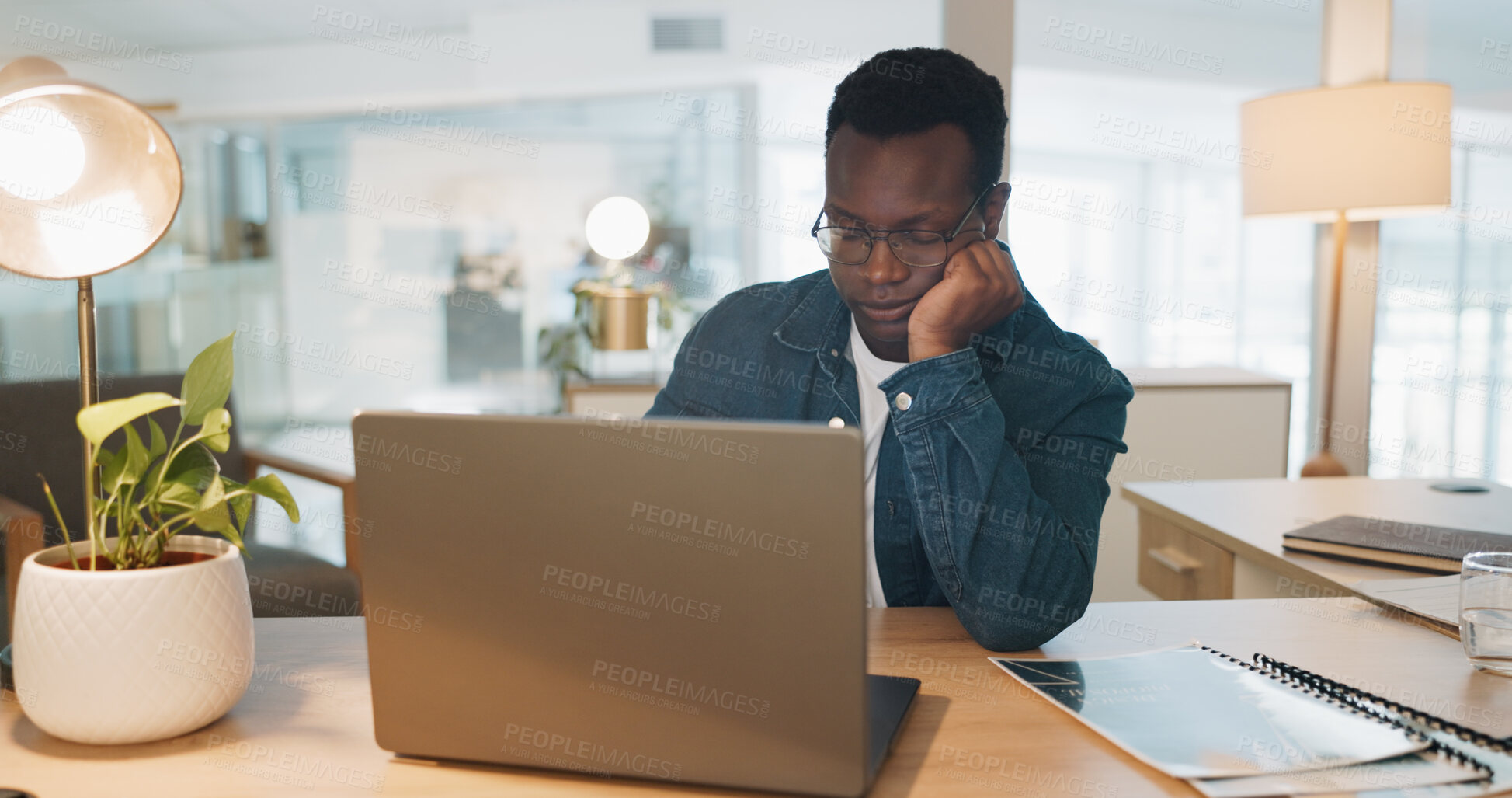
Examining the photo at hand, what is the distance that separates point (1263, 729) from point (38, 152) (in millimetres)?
1061

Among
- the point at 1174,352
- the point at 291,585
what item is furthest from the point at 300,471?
the point at 1174,352

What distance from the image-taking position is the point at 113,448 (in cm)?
233

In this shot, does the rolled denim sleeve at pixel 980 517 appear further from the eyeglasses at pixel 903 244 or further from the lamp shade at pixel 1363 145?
the lamp shade at pixel 1363 145

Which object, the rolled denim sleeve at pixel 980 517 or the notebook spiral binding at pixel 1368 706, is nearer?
the notebook spiral binding at pixel 1368 706

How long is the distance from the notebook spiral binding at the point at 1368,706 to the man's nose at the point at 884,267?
19.3 inches

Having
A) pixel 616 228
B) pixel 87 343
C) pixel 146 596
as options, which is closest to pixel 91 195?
pixel 87 343

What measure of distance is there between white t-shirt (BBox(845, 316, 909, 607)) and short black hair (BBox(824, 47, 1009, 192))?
0.25 metres

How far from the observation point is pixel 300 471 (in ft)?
7.41

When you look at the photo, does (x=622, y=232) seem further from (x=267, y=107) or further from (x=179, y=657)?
(x=179, y=657)

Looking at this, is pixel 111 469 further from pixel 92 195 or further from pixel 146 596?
pixel 92 195

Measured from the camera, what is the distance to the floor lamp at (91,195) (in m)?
0.86

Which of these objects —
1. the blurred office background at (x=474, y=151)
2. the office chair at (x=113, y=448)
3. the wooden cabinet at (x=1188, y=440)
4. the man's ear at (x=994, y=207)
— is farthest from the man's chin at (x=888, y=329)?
the blurred office background at (x=474, y=151)

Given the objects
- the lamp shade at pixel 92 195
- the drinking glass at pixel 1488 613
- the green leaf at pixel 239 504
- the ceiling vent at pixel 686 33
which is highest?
the ceiling vent at pixel 686 33

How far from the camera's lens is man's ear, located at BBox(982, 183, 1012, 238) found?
120 centimetres
